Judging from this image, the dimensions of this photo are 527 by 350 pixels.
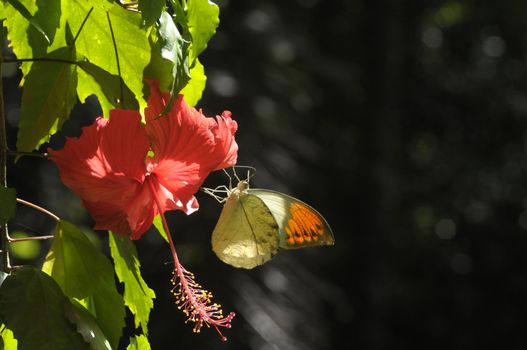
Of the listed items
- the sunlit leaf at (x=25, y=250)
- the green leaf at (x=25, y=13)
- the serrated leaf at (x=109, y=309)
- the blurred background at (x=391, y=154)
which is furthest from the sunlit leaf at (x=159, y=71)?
the blurred background at (x=391, y=154)

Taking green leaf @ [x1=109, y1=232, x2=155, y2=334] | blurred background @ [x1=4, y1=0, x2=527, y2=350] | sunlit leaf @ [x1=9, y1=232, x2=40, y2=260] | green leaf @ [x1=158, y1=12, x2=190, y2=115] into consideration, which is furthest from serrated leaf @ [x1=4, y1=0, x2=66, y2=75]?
blurred background @ [x1=4, y1=0, x2=527, y2=350]

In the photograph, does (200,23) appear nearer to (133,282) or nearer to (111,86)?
(111,86)

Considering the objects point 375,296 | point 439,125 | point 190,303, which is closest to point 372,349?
point 375,296

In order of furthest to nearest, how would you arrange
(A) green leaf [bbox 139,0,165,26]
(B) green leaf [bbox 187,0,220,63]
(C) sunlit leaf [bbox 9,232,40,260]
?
(C) sunlit leaf [bbox 9,232,40,260], (B) green leaf [bbox 187,0,220,63], (A) green leaf [bbox 139,0,165,26]

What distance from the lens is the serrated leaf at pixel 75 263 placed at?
1036 mm

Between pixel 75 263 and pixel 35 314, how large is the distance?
0.36ft

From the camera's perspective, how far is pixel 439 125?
22.7 feet

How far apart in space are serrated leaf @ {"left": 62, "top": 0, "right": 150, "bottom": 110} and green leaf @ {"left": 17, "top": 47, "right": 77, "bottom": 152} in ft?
0.14

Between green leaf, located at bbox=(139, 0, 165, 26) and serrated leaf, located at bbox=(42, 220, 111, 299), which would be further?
serrated leaf, located at bbox=(42, 220, 111, 299)

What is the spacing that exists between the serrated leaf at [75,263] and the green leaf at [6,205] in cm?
11

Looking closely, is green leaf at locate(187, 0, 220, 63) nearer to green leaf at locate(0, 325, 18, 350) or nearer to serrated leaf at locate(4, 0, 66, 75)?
serrated leaf at locate(4, 0, 66, 75)

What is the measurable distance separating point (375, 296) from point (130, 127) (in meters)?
4.80

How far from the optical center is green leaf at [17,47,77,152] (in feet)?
3.34

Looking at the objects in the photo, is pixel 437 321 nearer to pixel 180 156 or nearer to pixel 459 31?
pixel 459 31
